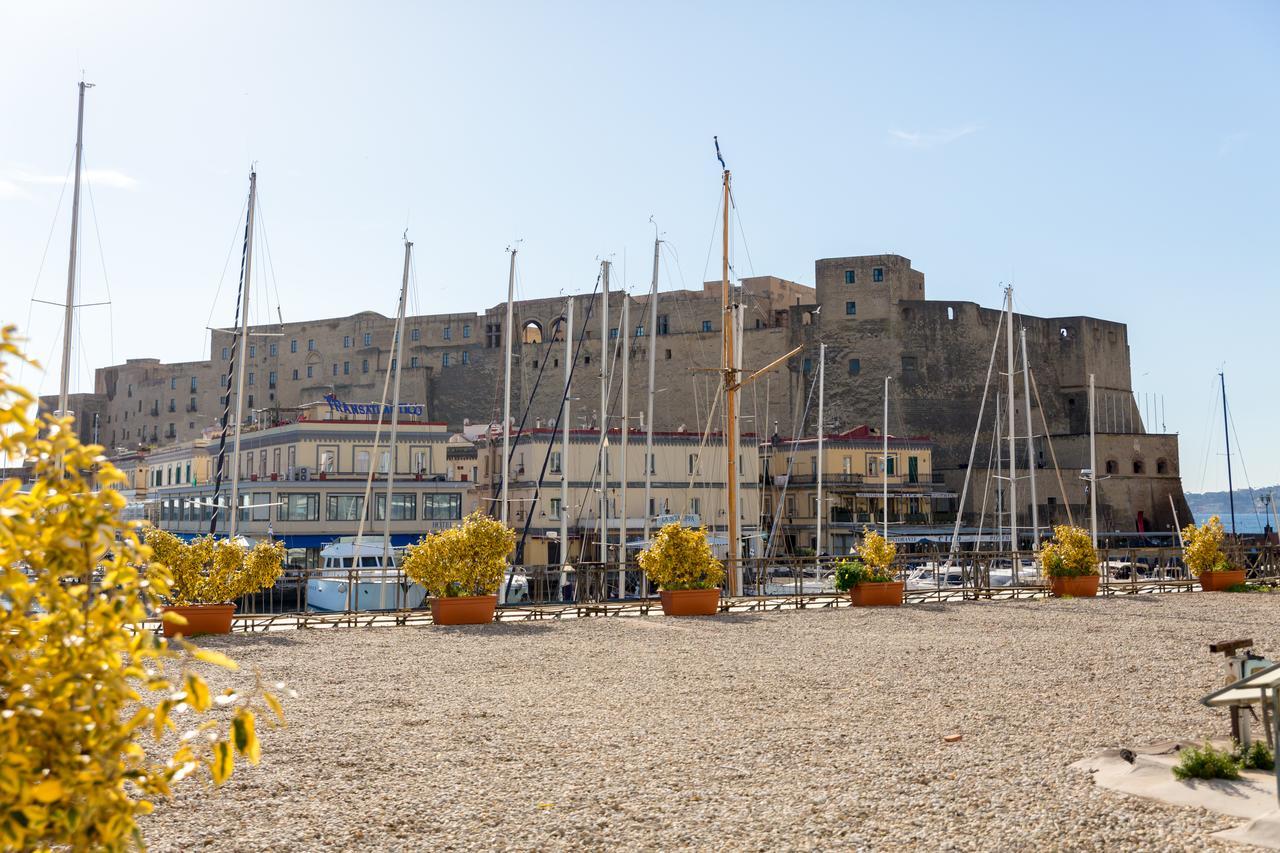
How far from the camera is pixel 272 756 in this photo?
763cm

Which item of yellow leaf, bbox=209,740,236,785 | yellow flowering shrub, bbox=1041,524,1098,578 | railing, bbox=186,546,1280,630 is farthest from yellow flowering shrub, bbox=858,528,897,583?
yellow leaf, bbox=209,740,236,785

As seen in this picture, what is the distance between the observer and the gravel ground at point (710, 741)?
589 cm

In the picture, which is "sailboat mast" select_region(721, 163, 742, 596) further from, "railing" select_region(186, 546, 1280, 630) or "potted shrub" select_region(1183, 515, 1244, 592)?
"potted shrub" select_region(1183, 515, 1244, 592)

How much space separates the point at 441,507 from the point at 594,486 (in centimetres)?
657

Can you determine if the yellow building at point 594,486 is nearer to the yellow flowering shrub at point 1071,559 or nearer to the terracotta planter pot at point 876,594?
the yellow flowering shrub at point 1071,559

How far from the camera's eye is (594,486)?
44.8m

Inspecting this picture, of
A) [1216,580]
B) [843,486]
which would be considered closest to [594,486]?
[843,486]

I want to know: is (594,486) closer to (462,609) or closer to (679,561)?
(679,561)

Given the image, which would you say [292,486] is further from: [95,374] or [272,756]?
[95,374]

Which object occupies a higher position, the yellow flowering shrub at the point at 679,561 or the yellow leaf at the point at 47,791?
the yellow flowering shrub at the point at 679,561

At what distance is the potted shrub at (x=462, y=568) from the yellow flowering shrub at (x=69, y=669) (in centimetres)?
1365

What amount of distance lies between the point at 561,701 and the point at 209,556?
786 cm

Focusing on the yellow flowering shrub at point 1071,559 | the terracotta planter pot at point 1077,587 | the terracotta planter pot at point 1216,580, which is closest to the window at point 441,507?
the yellow flowering shrub at point 1071,559

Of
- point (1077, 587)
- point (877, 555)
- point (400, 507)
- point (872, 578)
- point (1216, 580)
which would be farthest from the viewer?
point (400, 507)
